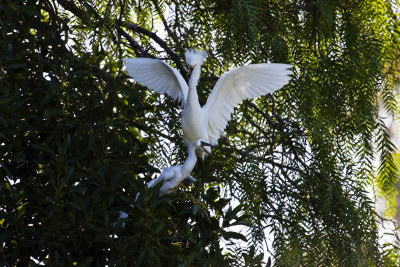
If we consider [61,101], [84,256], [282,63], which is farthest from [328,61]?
[84,256]

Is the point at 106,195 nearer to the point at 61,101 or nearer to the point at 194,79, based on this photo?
the point at 61,101

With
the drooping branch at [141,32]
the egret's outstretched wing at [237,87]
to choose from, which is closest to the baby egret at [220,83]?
the egret's outstretched wing at [237,87]

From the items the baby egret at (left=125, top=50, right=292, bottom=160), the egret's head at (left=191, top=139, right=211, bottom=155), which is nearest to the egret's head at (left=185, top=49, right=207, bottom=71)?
the baby egret at (left=125, top=50, right=292, bottom=160)

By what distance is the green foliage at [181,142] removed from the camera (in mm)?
1553

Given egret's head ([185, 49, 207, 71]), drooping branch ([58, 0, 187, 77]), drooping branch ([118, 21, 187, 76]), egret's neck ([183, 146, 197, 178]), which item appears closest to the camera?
egret's neck ([183, 146, 197, 178])

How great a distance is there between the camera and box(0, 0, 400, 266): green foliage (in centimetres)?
155

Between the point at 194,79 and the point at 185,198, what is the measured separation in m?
0.38

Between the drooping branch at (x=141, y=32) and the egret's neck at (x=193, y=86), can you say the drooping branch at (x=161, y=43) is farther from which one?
the egret's neck at (x=193, y=86)

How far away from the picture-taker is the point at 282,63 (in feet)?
6.64

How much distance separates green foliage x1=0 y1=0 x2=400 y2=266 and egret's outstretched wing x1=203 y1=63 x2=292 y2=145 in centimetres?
9

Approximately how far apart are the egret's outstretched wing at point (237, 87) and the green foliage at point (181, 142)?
87 millimetres

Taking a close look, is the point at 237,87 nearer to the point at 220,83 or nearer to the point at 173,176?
the point at 220,83

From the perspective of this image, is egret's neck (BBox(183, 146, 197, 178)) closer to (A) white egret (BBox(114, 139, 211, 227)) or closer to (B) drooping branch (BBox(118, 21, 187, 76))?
(A) white egret (BBox(114, 139, 211, 227))

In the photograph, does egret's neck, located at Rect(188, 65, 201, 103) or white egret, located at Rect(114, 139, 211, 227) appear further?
egret's neck, located at Rect(188, 65, 201, 103)
